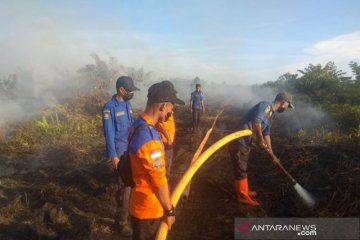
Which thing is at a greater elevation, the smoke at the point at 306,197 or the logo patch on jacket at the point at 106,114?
the logo patch on jacket at the point at 106,114

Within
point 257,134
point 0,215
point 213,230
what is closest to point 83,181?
point 0,215

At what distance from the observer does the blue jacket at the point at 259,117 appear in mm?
5496

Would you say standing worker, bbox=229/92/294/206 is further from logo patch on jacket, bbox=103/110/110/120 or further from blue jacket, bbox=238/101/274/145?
logo patch on jacket, bbox=103/110/110/120

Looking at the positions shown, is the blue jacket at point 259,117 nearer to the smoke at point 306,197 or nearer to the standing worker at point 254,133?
the standing worker at point 254,133

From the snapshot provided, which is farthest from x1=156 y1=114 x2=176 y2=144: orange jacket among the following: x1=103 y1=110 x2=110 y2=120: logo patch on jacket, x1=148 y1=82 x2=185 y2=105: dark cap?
x1=148 y1=82 x2=185 y2=105: dark cap

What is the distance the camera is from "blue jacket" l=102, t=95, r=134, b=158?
15.2 feet

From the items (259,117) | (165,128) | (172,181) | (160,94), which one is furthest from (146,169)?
(172,181)

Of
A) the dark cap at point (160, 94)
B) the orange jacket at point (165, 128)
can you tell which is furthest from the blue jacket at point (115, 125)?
the dark cap at point (160, 94)

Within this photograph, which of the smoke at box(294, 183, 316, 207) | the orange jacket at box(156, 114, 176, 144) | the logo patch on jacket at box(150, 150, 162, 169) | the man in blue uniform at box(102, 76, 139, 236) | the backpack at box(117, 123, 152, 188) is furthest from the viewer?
the orange jacket at box(156, 114, 176, 144)

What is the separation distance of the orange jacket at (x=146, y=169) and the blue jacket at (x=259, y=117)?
318 centimetres

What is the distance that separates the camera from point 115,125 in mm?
4750

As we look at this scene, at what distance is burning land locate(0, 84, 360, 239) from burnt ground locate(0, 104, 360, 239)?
0.01 m

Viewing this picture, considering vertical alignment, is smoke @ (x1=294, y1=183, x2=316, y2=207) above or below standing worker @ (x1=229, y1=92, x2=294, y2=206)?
below

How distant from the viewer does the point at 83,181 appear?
7.07 meters
